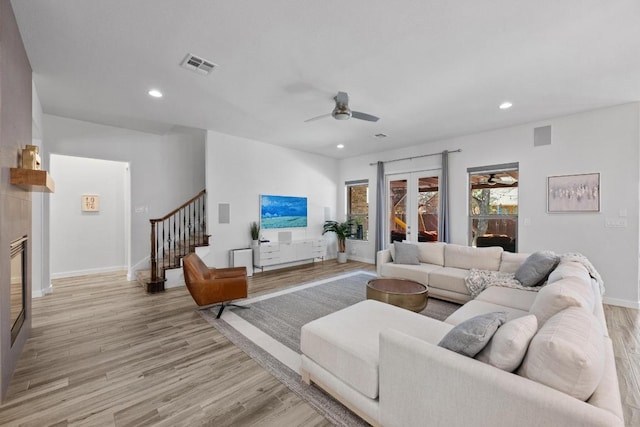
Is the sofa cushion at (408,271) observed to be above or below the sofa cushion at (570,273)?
below

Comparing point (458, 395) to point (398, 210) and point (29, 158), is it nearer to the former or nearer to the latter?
point (29, 158)

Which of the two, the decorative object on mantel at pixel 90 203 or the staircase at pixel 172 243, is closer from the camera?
the staircase at pixel 172 243

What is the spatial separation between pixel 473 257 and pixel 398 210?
261 cm

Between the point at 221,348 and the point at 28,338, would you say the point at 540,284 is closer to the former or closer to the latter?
the point at 221,348

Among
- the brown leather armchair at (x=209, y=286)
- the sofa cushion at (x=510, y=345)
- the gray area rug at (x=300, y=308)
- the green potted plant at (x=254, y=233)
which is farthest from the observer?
the green potted plant at (x=254, y=233)

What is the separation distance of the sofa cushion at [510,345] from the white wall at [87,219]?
666cm

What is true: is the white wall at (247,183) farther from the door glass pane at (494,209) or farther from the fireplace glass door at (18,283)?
the door glass pane at (494,209)

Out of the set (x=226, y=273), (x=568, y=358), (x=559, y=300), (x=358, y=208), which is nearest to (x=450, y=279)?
(x=559, y=300)

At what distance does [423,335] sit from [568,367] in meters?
0.92

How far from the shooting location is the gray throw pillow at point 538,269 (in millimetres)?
3248

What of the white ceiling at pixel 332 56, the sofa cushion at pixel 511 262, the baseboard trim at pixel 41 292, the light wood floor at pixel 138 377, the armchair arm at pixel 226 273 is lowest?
the light wood floor at pixel 138 377

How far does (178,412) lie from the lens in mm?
1873

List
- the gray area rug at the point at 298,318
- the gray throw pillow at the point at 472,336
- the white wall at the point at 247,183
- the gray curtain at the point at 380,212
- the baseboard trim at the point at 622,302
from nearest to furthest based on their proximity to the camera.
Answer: the gray throw pillow at the point at 472,336, the gray area rug at the point at 298,318, the baseboard trim at the point at 622,302, the white wall at the point at 247,183, the gray curtain at the point at 380,212

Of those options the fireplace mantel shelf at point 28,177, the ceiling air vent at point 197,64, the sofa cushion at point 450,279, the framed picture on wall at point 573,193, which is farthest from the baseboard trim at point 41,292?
the framed picture on wall at point 573,193
